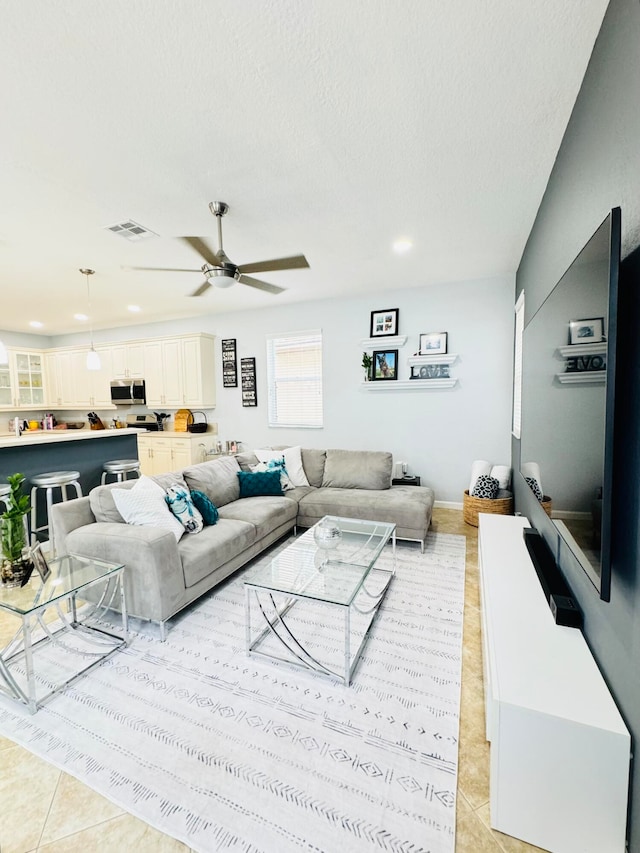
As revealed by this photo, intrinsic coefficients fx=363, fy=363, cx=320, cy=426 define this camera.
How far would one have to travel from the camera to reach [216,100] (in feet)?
5.36

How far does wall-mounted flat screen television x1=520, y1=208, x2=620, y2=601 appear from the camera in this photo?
106 centimetres

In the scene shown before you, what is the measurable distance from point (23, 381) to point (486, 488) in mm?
7815

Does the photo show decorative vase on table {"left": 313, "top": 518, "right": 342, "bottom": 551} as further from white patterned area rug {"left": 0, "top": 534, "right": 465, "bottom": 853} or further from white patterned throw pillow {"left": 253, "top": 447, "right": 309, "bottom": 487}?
white patterned throw pillow {"left": 253, "top": 447, "right": 309, "bottom": 487}

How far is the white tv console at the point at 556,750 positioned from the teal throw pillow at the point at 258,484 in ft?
8.77

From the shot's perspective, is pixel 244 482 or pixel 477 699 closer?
pixel 477 699

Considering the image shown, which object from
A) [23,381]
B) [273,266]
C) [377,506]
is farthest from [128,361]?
[377,506]

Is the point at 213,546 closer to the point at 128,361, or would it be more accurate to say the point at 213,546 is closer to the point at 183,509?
the point at 183,509

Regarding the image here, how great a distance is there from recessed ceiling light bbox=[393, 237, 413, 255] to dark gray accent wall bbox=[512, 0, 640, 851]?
164 centimetres

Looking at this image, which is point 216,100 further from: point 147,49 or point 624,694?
point 624,694

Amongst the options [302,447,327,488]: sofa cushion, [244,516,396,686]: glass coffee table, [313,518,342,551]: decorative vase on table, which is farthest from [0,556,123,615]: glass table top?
[302,447,327,488]: sofa cushion

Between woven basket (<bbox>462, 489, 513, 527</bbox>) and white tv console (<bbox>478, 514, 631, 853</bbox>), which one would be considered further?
woven basket (<bbox>462, 489, 513, 527</bbox>)

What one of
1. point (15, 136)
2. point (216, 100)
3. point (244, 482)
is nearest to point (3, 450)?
point (244, 482)

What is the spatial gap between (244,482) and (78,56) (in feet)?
10.1

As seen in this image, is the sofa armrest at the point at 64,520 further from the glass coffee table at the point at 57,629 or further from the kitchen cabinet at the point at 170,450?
the kitchen cabinet at the point at 170,450
